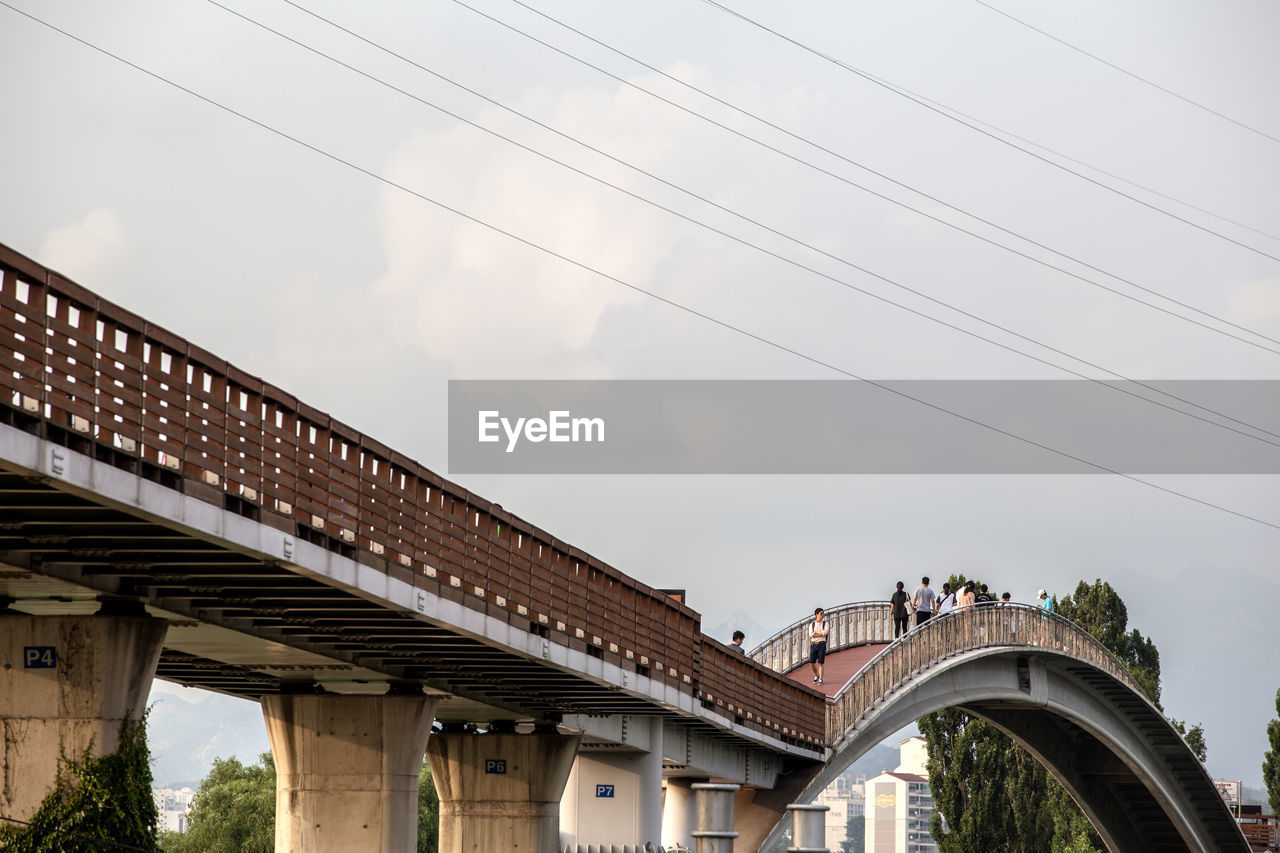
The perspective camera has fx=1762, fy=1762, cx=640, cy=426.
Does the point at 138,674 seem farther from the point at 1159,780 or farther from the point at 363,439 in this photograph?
the point at 1159,780

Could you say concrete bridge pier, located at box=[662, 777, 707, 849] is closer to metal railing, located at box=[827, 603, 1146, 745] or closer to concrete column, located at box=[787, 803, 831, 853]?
metal railing, located at box=[827, 603, 1146, 745]

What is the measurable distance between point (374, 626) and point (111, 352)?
8892mm

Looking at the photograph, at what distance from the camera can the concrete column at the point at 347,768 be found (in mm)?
28250

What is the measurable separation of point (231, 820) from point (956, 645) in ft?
103

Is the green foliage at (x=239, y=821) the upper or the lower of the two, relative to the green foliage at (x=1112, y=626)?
lower

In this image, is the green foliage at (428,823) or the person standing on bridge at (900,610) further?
the green foliage at (428,823)

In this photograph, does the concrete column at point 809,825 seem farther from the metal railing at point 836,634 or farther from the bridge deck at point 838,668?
the metal railing at point 836,634

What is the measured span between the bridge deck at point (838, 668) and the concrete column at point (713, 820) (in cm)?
2462

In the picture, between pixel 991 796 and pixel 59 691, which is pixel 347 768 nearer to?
pixel 59 691

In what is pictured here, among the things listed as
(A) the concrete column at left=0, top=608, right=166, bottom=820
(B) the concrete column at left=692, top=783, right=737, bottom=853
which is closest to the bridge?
(A) the concrete column at left=0, top=608, right=166, bottom=820

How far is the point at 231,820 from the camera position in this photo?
68562mm

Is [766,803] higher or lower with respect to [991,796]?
higher

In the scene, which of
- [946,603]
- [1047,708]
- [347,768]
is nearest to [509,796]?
[347,768]

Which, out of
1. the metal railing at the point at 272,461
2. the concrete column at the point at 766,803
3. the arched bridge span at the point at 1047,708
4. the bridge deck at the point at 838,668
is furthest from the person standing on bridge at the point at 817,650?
the metal railing at the point at 272,461
